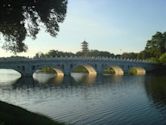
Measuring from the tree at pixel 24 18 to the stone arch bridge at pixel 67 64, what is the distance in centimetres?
4380

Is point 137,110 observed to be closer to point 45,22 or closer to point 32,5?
point 45,22

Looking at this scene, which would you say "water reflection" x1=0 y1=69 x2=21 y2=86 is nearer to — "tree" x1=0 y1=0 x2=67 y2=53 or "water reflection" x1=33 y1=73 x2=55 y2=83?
"water reflection" x1=33 y1=73 x2=55 y2=83

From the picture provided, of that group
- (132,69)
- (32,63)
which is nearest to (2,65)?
(32,63)

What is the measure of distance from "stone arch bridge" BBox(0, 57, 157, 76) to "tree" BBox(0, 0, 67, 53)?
144 ft

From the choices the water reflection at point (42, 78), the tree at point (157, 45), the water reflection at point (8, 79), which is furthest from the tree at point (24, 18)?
the tree at point (157, 45)

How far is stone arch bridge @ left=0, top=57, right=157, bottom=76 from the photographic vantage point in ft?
254

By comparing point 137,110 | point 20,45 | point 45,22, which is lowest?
point 137,110

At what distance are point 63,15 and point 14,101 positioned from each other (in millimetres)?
14292

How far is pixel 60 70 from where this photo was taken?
90875 mm

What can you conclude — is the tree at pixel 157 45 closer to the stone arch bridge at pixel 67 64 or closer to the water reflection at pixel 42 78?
the stone arch bridge at pixel 67 64

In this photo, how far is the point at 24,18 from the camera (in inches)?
1070

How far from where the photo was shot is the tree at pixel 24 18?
83.0 feet

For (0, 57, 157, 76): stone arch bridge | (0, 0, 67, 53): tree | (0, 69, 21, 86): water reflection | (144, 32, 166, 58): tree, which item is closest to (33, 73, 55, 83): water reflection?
(0, 57, 157, 76): stone arch bridge

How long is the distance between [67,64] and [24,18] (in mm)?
63973
